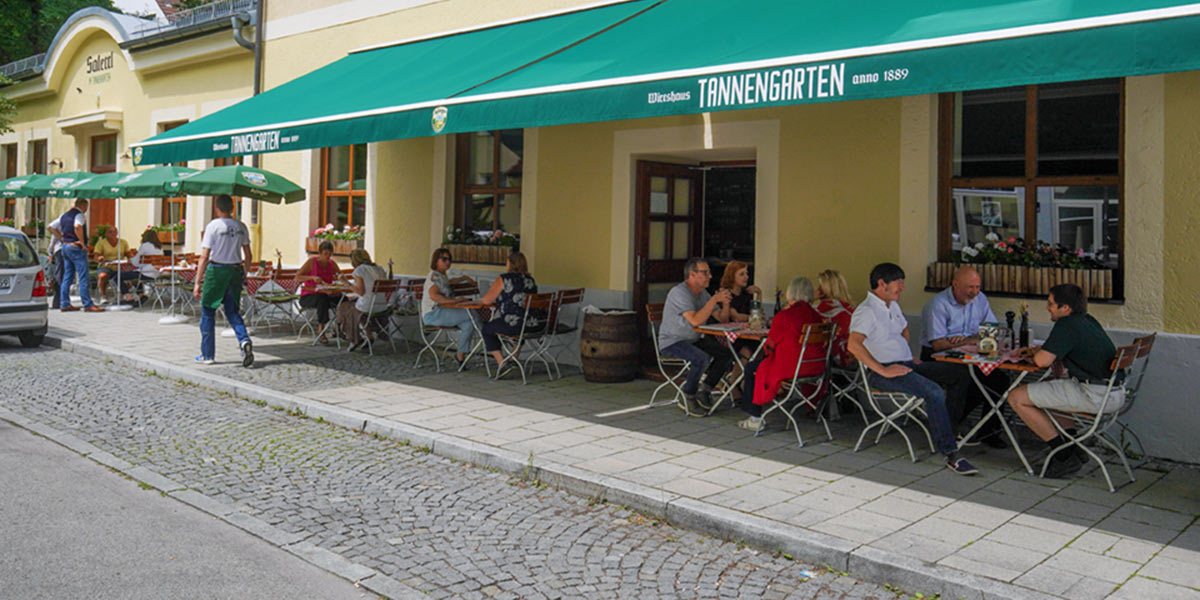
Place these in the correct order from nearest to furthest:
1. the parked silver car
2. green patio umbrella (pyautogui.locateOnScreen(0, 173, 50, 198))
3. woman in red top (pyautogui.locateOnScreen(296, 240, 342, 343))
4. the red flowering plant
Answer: the red flowering plant, the parked silver car, woman in red top (pyautogui.locateOnScreen(296, 240, 342, 343)), green patio umbrella (pyautogui.locateOnScreen(0, 173, 50, 198))

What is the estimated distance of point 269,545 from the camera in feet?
14.4

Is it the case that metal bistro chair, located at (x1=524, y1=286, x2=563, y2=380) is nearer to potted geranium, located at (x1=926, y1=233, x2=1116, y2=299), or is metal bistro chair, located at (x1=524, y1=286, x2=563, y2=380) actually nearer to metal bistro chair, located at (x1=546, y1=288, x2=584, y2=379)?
metal bistro chair, located at (x1=546, y1=288, x2=584, y2=379)

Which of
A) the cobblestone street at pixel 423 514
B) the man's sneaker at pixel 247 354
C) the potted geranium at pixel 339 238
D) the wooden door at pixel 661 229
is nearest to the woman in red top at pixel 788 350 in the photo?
the cobblestone street at pixel 423 514

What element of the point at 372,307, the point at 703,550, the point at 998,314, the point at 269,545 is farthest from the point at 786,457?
the point at 372,307

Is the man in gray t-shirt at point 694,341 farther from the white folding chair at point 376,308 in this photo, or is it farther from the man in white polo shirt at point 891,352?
the white folding chair at point 376,308

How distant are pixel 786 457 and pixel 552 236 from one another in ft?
15.7

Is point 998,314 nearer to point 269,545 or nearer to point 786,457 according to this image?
point 786,457

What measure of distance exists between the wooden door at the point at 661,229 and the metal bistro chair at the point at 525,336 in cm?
97

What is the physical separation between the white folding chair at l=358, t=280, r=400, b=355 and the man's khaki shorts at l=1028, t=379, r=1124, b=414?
677 centimetres

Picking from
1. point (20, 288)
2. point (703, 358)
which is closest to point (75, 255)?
point (20, 288)

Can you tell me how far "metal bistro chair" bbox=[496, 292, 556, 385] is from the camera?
8.66 metres

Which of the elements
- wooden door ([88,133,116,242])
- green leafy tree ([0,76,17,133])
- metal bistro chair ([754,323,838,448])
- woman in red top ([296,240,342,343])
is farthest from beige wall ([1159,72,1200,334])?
green leafy tree ([0,76,17,133])

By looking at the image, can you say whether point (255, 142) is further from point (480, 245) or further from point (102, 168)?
point (102, 168)

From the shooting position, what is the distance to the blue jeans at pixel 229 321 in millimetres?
9422
